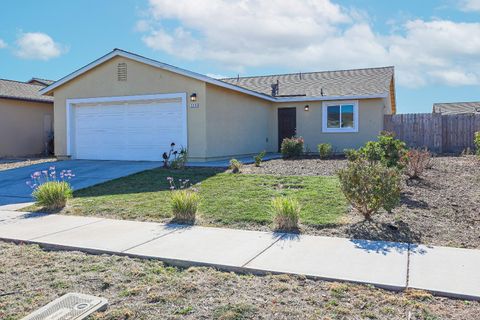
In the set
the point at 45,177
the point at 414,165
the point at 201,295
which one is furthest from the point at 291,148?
the point at 201,295

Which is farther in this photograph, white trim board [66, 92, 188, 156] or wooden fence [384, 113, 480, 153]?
wooden fence [384, 113, 480, 153]

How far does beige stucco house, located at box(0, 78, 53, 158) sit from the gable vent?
18.9ft

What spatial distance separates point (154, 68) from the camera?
49.9ft

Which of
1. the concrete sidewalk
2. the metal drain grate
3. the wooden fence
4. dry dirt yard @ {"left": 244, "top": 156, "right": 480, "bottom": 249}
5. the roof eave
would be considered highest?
the roof eave

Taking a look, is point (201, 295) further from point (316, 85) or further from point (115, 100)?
point (316, 85)

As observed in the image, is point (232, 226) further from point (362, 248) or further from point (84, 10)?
point (84, 10)

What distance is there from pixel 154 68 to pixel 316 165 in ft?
22.2

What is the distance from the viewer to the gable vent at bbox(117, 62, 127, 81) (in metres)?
15.7

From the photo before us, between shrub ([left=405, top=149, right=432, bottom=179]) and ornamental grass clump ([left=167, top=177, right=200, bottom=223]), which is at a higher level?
shrub ([left=405, top=149, right=432, bottom=179])

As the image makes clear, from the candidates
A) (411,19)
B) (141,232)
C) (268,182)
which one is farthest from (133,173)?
(411,19)

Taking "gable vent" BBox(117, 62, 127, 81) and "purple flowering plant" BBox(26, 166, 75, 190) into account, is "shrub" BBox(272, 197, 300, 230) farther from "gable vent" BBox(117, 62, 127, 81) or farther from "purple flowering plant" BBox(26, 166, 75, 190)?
"gable vent" BBox(117, 62, 127, 81)

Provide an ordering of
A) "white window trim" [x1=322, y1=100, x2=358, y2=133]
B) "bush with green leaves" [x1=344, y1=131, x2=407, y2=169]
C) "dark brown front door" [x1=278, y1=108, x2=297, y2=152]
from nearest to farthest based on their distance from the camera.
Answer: "bush with green leaves" [x1=344, y1=131, x2=407, y2=169], "white window trim" [x1=322, y1=100, x2=358, y2=133], "dark brown front door" [x1=278, y1=108, x2=297, y2=152]

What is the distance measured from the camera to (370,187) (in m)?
6.43

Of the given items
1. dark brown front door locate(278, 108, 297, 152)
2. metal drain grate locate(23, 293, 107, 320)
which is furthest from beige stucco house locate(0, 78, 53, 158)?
metal drain grate locate(23, 293, 107, 320)
